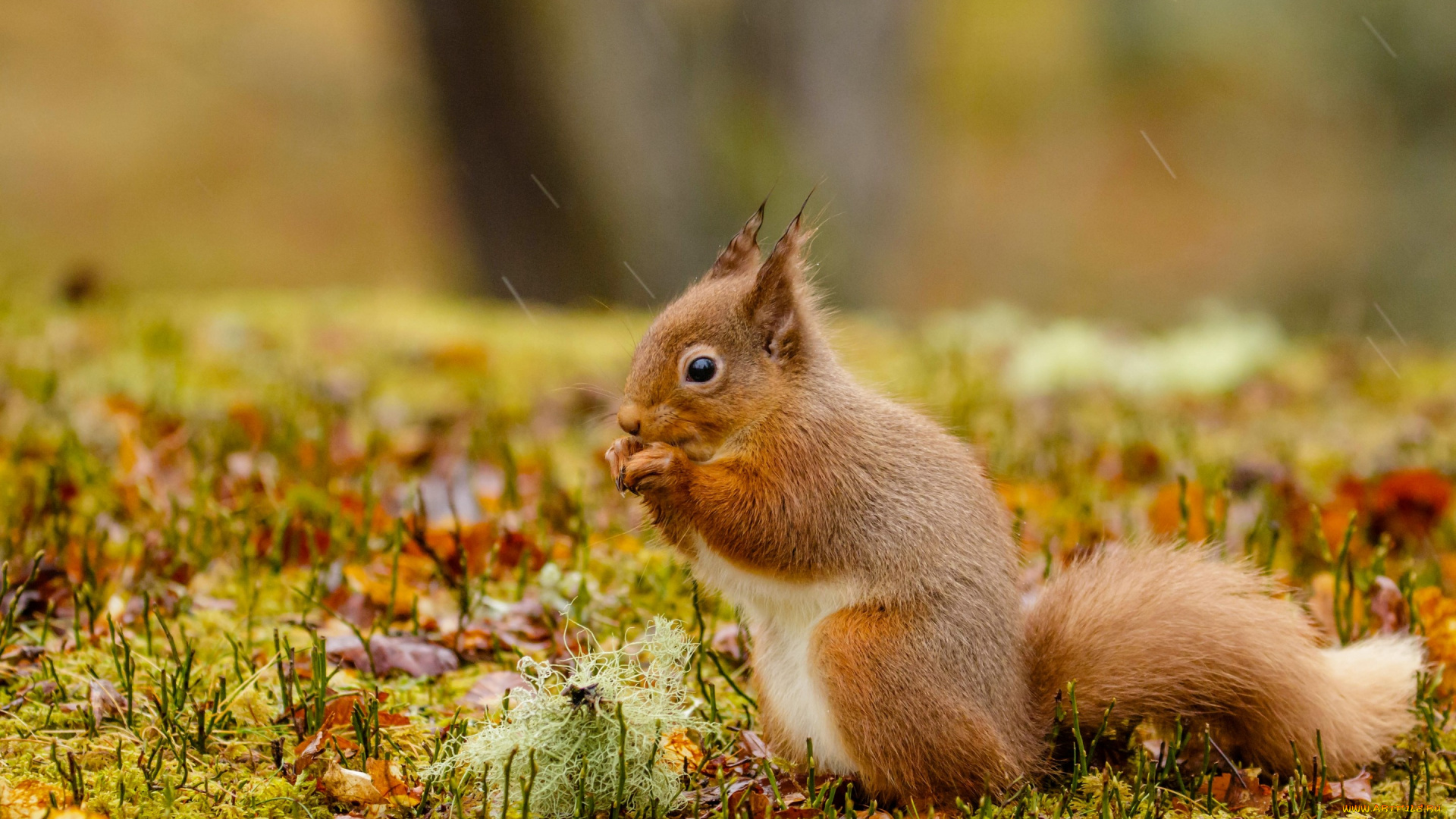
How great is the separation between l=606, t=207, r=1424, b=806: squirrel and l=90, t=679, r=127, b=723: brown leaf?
0.91 metres

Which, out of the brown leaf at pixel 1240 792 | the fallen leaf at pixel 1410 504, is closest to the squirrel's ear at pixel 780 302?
the brown leaf at pixel 1240 792

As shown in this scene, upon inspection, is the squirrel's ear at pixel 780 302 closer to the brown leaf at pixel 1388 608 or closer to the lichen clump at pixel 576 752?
the lichen clump at pixel 576 752

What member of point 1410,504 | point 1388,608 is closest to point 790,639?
point 1388,608

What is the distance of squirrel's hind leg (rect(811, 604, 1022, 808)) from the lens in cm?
207

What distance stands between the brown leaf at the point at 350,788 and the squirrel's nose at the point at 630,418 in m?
0.72

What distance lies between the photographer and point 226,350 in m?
5.94

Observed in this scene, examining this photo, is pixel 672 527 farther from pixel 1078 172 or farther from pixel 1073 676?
pixel 1078 172

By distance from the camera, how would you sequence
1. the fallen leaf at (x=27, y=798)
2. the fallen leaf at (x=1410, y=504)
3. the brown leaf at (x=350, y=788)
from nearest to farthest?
the fallen leaf at (x=27, y=798) < the brown leaf at (x=350, y=788) < the fallen leaf at (x=1410, y=504)

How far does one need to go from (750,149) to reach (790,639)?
725 centimetres

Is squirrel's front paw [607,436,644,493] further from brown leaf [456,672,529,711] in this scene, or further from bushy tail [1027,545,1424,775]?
bushy tail [1027,545,1424,775]

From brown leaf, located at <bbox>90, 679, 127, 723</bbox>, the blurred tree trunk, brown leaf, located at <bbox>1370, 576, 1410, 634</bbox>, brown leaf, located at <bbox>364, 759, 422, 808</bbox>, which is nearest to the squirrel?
brown leaf, located at <bbox>1370, 576, 1410, 634</bbox>

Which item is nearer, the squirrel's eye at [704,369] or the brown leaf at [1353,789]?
the brown leaf at [1353,789]

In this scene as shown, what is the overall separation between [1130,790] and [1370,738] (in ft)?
1.59

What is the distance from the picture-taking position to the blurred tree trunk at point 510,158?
851 centimetres
